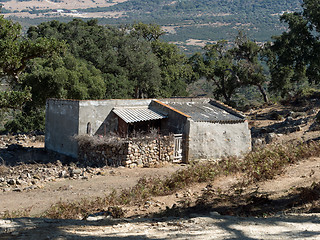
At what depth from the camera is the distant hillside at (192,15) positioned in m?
119

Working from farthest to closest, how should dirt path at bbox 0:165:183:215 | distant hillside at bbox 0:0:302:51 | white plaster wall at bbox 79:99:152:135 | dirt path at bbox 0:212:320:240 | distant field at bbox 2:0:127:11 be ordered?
distant field at bbox 2:0:127:11 → distant hillside at bbox 0:0:302:51 → white plaster wall at bbox 79:99:152:135 → dirt path at bbox 0:165:183:215 → dirt path at bbox 0:212:320:240

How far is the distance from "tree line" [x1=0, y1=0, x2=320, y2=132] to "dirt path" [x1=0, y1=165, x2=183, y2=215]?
7336 millimetres

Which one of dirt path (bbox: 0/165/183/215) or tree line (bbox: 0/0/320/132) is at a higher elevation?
tree line (bbox: 0/0/320/132)

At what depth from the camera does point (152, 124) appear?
18406mm

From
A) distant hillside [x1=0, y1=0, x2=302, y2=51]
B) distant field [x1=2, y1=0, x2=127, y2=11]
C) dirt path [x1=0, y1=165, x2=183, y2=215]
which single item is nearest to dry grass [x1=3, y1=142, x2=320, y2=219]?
dirt path [x1=0, y1=165, x2=183, y2=215]

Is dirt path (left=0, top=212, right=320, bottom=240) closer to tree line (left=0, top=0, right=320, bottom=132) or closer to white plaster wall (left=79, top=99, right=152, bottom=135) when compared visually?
white plaster wall (left=79, top=99, right=152, bottom=135)

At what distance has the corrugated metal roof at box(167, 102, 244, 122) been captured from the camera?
17766 millimetres

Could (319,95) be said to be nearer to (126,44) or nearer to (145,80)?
(145,80)

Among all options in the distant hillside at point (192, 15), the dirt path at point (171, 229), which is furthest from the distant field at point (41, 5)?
the dirt path at point (171, 229)

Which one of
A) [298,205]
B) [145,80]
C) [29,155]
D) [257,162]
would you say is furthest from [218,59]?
[298,205]

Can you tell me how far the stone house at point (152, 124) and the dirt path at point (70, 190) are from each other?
269 centimetres

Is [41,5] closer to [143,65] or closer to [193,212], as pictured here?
[143,65]

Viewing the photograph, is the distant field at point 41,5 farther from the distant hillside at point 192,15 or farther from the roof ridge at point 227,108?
the roof ridge at point 227,108

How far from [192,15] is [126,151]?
153303 mm
